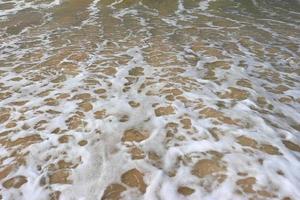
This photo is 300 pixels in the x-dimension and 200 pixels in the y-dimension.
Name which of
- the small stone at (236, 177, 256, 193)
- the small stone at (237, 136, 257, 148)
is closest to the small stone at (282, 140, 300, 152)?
the small stone at (237, 136, 257, 148)

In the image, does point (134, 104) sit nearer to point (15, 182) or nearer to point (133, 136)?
point (133, 136)

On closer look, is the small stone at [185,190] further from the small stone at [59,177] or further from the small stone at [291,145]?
the small stone at [291,145]

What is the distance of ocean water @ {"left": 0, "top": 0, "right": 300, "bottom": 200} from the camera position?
377 cm

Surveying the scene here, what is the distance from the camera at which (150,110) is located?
16.9ft

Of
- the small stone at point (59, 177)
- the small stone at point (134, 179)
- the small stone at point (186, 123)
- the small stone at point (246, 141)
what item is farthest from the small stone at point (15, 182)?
the small stone at point (246, 141)

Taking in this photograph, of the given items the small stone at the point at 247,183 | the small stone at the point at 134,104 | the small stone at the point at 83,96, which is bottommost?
the small stone at the point at 83,96

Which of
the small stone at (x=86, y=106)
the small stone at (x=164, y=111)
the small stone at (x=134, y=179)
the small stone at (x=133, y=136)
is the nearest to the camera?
the small stone at (x=134, y=179)

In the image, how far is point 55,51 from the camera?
24.6 ft

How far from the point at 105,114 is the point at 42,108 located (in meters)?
0.94

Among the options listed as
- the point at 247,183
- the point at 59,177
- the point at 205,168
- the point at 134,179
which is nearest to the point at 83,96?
the point at 59,177

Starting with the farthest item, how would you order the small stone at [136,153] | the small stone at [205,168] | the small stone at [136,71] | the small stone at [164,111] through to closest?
the small stone at [136,71], the small stone at [164,111], the small stone at [136,153], the small stone at [205,168]

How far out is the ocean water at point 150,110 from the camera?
12.4 ft

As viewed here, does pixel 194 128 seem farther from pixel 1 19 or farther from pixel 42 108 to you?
pixel 1 19

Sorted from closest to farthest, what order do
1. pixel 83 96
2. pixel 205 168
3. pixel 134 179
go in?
1. pixel 134 179
2. pixel 205 168
3. pixel 83 96
